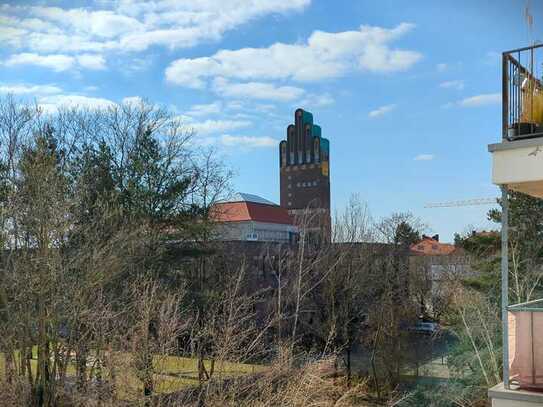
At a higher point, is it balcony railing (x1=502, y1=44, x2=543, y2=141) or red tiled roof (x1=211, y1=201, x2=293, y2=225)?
red tiled roof (x1=211, y1=201, x2=293, y2=225)

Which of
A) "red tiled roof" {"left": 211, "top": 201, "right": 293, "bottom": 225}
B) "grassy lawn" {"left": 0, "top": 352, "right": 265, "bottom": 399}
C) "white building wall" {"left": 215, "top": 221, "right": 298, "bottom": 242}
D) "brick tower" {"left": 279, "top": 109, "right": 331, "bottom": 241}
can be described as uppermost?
"brick tower" {"left": 279, "top": 109, "right": 331, "bottom": 241}

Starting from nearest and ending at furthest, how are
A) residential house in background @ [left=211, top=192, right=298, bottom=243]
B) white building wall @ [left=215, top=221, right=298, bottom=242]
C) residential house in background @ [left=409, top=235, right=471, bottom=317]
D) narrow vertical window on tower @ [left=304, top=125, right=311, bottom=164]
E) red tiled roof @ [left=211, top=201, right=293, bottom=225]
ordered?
residential house in background @ [left=409, top=235, right=471, bottom=317]
white building wall @ [left=215, top=221, right=298, bottom=242]
residential house in background @ [left=211, top=192, right=298, bottom=243]
red tiled roof @ [left=211, top=201, right=293, bottom=225]
narrow vertical window on tower @ [left=304, top=125, right=311, bottom=164]

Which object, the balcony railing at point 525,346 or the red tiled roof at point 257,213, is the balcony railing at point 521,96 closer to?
the balcony railing at point 525,346

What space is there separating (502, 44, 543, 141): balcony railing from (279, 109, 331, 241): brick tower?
58.8m

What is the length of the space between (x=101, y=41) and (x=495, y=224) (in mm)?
19309

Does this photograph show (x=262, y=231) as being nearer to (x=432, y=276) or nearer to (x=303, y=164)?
(x=432, y=276)

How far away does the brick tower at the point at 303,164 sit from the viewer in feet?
217

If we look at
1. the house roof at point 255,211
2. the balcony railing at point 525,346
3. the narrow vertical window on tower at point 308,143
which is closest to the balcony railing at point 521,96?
the balcony railing at point 525,346

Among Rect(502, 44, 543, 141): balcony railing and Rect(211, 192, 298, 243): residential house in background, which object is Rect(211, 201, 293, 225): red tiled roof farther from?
Rect(502, 44, 543, 141): balcony railing

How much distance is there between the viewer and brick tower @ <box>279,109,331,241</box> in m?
66.2

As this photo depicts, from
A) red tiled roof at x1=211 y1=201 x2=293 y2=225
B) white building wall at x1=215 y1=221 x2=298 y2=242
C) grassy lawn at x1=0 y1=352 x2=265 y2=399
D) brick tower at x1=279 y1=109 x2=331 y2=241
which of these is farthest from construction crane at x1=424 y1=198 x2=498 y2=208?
brick tower at x1=279 y1=109 x2=331 y2=241

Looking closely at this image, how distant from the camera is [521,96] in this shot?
5.11 metres

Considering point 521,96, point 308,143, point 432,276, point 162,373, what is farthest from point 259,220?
point 521,96

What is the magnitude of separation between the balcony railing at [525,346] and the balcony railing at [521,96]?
1595 millimetres
